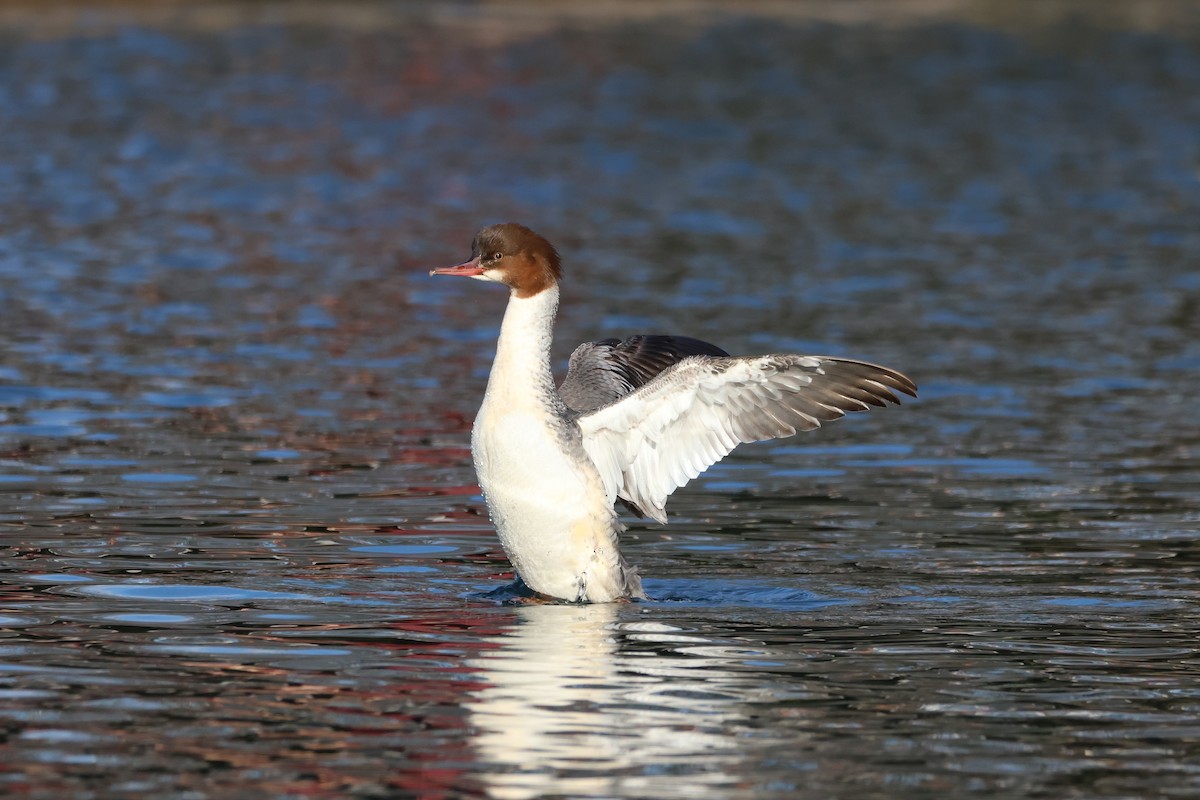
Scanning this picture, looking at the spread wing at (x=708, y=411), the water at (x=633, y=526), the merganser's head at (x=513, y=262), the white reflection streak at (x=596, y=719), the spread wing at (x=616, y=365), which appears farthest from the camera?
the spread wing at (x=616, y=365)

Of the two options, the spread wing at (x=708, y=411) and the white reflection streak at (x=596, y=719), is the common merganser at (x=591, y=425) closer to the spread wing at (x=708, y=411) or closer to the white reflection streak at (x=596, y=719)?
the spread wing at (x=708, y=411)

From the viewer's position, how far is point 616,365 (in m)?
11.2

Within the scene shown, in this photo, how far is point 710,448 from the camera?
9711mm

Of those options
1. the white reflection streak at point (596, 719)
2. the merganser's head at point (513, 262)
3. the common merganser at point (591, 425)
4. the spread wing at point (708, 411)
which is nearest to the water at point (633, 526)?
the white reflection streak at point (596, 719)

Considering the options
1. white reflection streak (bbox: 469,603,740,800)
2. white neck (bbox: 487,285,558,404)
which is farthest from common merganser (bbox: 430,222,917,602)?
white reflection streak (bbox: 469,603,740,800)

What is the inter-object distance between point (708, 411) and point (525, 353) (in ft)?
2.98

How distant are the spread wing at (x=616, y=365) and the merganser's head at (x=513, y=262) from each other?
0.85m

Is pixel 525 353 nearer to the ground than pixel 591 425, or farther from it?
farther from it

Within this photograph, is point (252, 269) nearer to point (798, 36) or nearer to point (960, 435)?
point (960, 435)

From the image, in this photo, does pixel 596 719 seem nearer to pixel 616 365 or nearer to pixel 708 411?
pixel 708 411

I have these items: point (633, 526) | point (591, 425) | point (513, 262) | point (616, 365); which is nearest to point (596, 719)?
point (591, 425)

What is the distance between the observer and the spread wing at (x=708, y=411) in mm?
9297

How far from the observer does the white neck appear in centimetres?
934

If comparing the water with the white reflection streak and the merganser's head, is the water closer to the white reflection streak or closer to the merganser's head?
the white reflection streak
